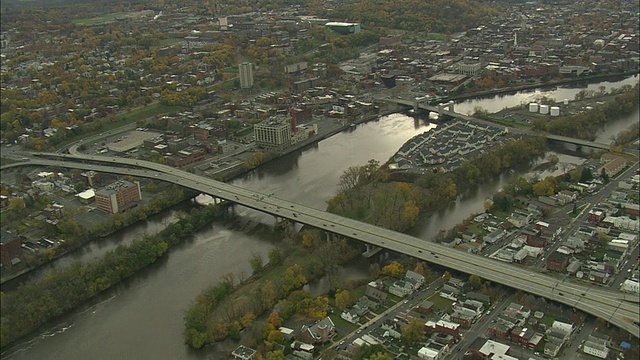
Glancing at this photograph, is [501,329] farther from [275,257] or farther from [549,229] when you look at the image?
[275,257]

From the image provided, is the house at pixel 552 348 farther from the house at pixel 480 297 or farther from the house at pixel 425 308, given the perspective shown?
the house at pixel 425 308

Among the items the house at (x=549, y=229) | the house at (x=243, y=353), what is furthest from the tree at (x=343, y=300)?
the house at (x=549, y=229)

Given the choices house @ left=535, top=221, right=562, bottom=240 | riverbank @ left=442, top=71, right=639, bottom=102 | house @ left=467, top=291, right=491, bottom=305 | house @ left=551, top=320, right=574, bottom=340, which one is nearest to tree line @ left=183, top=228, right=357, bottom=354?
house @ left=467, top=291, right=491, bottom=305

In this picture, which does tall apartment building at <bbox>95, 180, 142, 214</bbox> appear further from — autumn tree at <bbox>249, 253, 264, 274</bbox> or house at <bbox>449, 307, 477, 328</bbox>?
house at <bbox>449, 307, 477, 328</bbox>

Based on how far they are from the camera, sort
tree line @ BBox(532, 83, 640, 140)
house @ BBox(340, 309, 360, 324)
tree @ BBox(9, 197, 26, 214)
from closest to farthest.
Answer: house @ BBox(340, 309, 360, 324) < tree @ BBox(9, 197, 26, 214) < tree line @ BBox(532, 83, 640, 140)

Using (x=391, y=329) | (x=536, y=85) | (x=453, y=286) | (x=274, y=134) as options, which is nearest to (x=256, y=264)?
(x=391, y=329)
